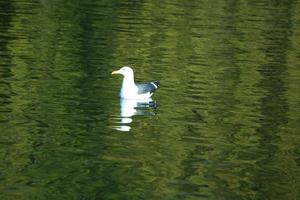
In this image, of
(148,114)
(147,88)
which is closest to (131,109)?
(148,114)

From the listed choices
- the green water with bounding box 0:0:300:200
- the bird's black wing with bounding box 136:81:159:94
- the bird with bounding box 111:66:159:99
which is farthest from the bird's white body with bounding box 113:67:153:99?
the green water with bounding box 0:0:300:200

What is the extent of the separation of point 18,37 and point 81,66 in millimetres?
9356

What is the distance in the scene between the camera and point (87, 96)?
28.8 metres

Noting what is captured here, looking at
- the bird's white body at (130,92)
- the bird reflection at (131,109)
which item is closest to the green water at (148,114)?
the bird reflection at (131,109)

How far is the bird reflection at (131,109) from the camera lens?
81.4 ft

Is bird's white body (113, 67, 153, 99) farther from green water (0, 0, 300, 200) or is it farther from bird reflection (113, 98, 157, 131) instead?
green water (0, 0, 300, 200)

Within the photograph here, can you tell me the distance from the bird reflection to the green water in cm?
12

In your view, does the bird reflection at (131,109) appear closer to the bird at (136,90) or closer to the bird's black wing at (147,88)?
the bird at (136,90)

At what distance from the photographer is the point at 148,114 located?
26.8m

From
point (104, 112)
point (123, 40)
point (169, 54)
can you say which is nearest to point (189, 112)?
point (104, 112)

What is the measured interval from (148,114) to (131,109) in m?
1.11

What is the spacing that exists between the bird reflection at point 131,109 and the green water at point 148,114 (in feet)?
0.39

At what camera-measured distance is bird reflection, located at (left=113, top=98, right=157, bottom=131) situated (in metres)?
24.8

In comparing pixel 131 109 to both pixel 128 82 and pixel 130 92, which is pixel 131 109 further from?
pixel 128 82
